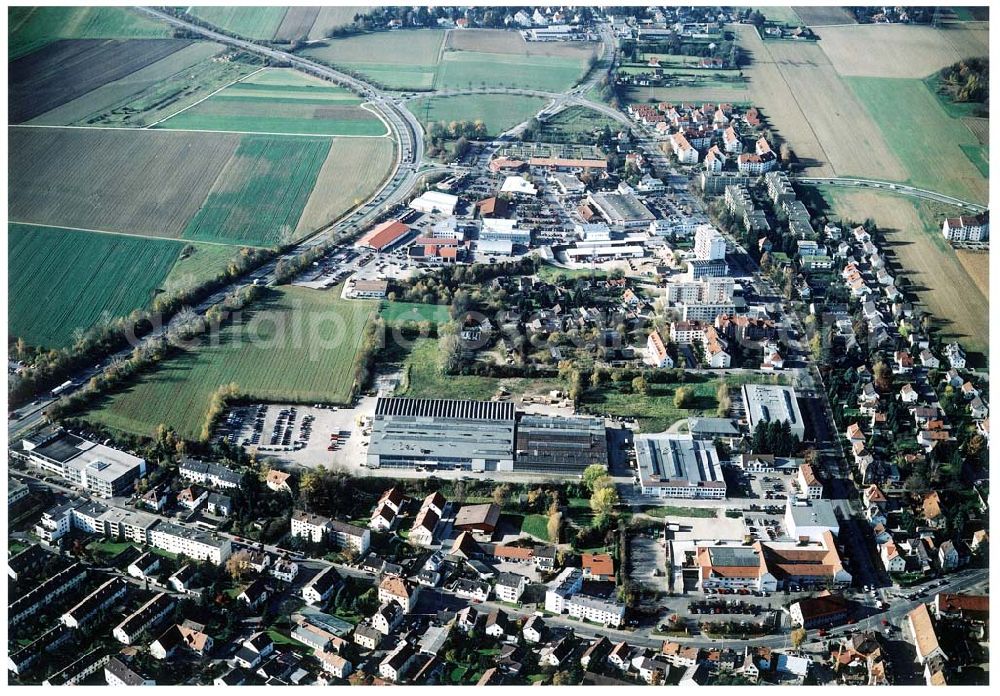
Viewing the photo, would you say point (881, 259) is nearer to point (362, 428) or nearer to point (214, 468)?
point (362, 428)

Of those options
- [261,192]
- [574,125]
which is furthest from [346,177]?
[574,125]

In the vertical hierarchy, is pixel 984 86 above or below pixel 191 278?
above

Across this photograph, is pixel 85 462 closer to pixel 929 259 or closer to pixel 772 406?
pixel 772 406

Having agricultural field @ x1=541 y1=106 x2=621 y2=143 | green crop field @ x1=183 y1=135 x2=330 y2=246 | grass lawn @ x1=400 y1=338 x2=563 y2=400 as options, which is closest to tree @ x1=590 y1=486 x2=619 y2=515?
grass lawn @ x1=400 y1=338 x2=563 y2=400

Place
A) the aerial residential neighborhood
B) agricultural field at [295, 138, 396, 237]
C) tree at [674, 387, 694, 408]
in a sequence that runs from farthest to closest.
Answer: agricultural field at [295, 138, 396, 237]
tree at [674, 387, 694, 408]
the aerial residential neighborhood

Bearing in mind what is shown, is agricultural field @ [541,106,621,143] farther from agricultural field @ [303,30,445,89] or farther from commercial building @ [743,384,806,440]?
commercial building @ [743,384,806,440]

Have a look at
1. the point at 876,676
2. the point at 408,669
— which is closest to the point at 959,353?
the point at 876,676
